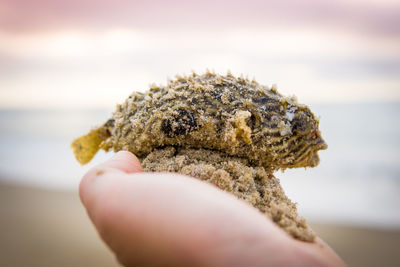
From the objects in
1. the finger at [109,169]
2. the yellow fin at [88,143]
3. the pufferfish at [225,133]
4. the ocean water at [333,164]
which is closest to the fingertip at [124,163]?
the finger at [109,169]

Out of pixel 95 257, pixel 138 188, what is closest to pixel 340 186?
pixel 95 257

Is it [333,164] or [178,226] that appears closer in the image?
[178,226]

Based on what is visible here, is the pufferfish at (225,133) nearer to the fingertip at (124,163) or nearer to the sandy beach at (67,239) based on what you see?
the fingertip at (124,163)

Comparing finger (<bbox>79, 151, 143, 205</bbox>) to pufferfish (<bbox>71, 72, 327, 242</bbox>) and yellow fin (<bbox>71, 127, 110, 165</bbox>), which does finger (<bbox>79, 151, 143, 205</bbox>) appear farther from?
yellow fin (<bbox>71, 127, 110, 165</bbox>)

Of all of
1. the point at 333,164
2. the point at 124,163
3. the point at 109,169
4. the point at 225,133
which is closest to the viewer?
the point at 109,169

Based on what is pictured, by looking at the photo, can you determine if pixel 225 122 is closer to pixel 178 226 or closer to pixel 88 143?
pixel 178 226

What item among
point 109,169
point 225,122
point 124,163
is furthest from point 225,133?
point 109,169
